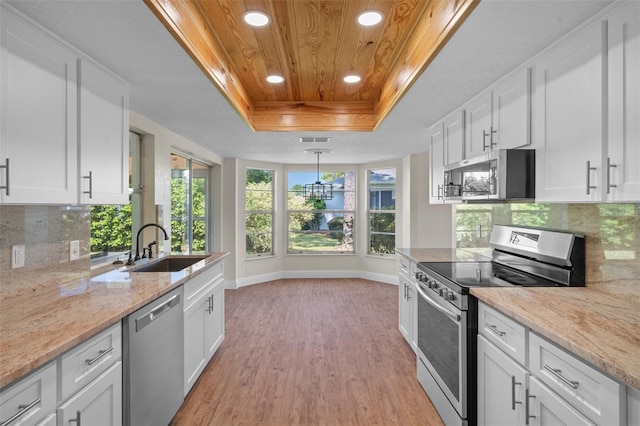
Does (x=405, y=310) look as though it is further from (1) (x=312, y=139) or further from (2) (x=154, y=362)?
(2) (x=154, y=362)

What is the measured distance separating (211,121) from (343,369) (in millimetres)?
2578

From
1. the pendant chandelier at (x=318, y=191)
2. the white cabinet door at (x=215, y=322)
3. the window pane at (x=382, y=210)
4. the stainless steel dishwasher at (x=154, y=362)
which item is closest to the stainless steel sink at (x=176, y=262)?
the white cabinet door at (x=215, y=322)

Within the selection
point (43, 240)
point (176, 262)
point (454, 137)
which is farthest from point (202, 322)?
point (454, 137)

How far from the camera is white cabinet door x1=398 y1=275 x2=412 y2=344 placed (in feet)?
11.0

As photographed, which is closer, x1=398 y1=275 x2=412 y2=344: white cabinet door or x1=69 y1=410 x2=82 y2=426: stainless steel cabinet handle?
x1=69 y1=410 x2=82 y2=426: stainless steel cabinet handle

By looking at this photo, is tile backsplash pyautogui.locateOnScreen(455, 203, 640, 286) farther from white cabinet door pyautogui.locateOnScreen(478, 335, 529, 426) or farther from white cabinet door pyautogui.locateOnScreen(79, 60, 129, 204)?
white cabinet door pyautogui.locateOnScreen(79, 60, 129, 204)

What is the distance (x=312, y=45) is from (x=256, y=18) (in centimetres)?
49

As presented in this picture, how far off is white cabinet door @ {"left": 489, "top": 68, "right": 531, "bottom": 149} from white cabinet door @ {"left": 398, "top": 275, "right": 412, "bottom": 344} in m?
1.55

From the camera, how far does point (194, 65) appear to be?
2098mm

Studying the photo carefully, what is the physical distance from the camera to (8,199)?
4.68 ft

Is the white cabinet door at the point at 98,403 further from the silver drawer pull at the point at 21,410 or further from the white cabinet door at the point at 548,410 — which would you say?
the white cabinet door at the point at 548,410

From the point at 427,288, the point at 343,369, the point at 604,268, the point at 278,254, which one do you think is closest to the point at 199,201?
the point at 278,254

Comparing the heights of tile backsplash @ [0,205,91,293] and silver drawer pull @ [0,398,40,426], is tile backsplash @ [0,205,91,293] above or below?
above

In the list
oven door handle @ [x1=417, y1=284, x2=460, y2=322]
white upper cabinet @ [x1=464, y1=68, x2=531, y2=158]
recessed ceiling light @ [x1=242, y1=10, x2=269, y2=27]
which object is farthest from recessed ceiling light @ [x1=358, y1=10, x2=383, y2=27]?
oven door handle @ [x1=417, y1=284, x2=460, y2=322]
